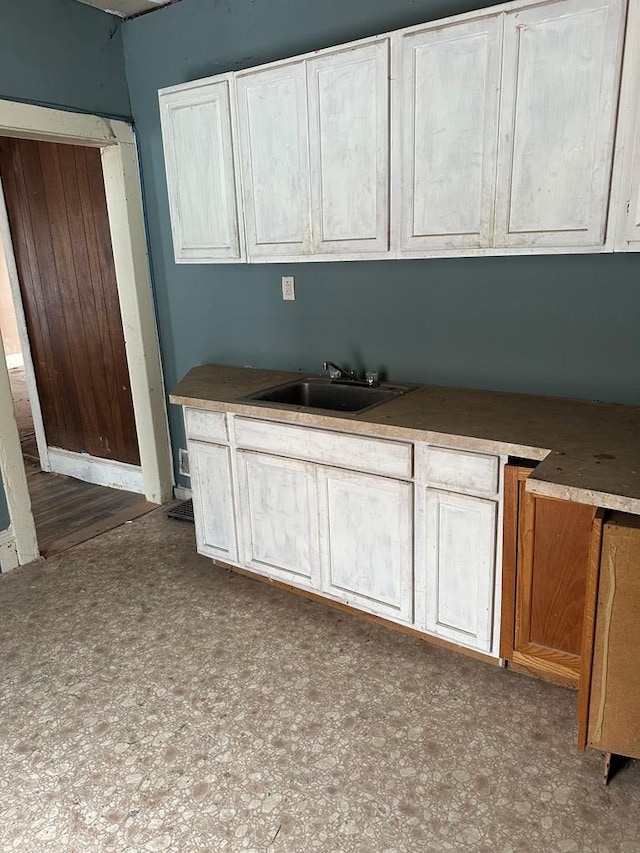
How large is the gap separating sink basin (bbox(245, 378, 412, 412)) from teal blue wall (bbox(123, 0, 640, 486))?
0.16 meters

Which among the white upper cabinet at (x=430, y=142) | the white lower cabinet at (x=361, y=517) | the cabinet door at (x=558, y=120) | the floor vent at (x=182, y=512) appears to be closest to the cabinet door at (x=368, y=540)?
the white lower cabinet at (x=361, y=517)

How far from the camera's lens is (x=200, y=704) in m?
2.19

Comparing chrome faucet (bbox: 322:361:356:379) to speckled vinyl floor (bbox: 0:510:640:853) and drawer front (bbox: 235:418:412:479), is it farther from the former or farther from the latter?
speckled vinyl floor (bbox: 0:510:640:853)

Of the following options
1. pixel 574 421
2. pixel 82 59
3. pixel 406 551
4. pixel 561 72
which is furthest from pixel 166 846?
pixel 82 59

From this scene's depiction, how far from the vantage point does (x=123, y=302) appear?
363 cm

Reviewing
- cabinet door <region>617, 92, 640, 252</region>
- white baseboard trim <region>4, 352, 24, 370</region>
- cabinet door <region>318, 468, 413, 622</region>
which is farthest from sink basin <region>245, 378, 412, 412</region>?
white baseboard trim <region>4, 352, 24, 370</region>

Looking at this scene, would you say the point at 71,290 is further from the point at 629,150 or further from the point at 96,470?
the point at 629,150

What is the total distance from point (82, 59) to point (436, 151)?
2075 millimetres

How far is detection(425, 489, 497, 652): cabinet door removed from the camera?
2141 mm

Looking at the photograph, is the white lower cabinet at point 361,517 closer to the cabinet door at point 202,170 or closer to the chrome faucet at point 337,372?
the chrome faucet at point 337,372

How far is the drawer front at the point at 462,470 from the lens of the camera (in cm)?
207

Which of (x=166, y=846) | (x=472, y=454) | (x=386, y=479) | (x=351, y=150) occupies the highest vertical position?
(x=351, y=150)

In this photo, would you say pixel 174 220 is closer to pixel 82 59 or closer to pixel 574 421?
pixel 82 59

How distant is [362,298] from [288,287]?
0.43 metres
